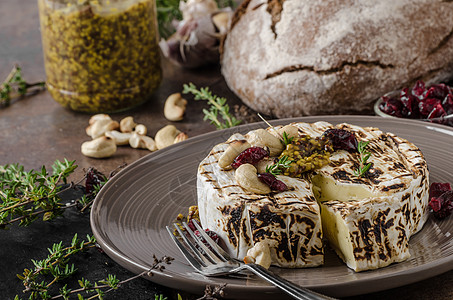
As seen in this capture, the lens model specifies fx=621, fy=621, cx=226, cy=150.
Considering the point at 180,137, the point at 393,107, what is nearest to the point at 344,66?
the point at 393,107

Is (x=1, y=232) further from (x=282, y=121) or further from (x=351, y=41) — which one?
(x=351, y=41)

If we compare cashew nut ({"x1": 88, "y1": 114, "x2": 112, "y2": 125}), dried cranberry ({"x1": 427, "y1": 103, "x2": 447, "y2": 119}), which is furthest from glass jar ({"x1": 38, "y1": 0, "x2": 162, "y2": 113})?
dried cranberry ({"x1": 427, "y1": 103, "x2": 447, "y2": 119})

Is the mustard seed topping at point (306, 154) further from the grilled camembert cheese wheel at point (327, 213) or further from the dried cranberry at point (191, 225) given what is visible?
the dried cranberry at point (191, 225)

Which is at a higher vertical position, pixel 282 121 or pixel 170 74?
pixel 282 121

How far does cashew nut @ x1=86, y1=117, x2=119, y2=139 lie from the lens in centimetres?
281

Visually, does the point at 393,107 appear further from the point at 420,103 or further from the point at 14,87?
the point at 14,87

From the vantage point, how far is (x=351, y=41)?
8.63 ft

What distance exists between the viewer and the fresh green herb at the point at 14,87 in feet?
10.8

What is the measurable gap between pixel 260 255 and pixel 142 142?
126cm

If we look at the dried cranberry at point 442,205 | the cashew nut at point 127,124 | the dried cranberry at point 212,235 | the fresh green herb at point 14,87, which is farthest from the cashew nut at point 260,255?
the fresh green herb at point 14,87

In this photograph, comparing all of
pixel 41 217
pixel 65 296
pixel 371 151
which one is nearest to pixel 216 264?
pixel 65 296

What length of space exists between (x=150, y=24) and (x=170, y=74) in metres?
0.62

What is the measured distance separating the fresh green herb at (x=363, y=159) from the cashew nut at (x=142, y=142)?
110 centimetres

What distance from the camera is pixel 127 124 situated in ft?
9.34
